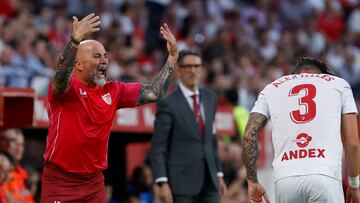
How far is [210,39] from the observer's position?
68.5 feet

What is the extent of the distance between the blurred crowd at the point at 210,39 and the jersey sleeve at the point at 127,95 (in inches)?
170

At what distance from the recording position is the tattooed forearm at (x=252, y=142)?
303 inches

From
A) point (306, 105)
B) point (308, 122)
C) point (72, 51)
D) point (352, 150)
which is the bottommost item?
Result: point (352, 150)

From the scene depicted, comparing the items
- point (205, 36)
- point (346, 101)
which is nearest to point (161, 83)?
point (346, 101)

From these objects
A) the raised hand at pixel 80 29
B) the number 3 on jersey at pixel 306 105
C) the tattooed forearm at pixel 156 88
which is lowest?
the number 3 on jersey at pixel 306 105

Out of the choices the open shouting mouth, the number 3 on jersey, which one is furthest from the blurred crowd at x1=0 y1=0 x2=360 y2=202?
the number 3 on jersey

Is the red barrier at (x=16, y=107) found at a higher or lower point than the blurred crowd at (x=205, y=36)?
lower

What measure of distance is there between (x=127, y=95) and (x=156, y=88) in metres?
0.27

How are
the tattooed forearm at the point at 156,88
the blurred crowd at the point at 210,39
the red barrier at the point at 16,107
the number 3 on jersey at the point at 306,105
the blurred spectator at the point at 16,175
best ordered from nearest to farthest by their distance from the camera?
the number 3 on jersey at the point at 306,105 < the tattooed forearm at the point at 156,88 < the red barrier at the point at 16,107 < the blurred spectator at the point at 16,175 < the blurred crowd at the point at 210,39

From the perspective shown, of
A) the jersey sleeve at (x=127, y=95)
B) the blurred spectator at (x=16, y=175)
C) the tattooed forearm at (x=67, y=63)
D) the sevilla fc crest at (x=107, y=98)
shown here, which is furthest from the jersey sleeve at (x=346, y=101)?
the blurred spectator at (x=16, y=175)

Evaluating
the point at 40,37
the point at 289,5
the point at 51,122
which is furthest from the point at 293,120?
the point at 289,5

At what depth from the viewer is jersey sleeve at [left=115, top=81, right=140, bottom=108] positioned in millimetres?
8367

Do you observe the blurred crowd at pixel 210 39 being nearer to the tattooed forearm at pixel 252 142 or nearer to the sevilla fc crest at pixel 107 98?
the sevilla fc crest at pixel 107 98

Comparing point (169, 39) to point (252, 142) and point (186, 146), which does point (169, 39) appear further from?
point (186, 146)
